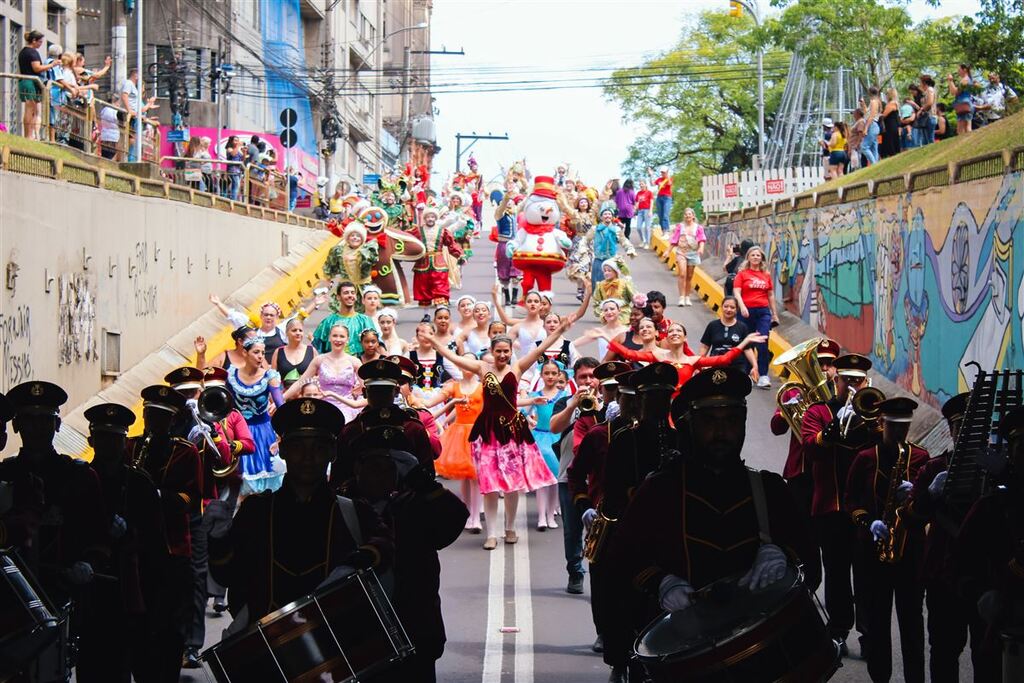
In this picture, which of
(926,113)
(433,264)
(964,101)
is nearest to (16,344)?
(433,264)

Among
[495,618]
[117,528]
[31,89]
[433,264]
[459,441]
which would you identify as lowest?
[495,618]

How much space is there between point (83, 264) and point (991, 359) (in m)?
10.8

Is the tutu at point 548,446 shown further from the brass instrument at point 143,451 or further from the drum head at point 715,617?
the drum head at point 715,617

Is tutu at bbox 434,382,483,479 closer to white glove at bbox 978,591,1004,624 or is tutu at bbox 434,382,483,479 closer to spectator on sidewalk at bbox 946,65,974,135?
white glove at bbox 978,591,1004,624

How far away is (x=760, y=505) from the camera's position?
6523 mm

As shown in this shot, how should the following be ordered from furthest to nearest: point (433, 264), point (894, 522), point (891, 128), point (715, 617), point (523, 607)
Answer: point (891, 128) < point (433, 264) < point (523, 607) < point (894, 522) < point (715, 617)

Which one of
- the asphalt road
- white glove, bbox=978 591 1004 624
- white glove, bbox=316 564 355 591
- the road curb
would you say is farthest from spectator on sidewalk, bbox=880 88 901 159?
white glove, bbox=316 564 355 591

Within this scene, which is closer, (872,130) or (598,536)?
(598,536)

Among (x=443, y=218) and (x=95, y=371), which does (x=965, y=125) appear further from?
(x=95, y=371)

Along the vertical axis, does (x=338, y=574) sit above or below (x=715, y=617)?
above

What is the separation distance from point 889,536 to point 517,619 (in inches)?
134

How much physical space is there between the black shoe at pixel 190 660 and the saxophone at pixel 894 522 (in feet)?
13.8

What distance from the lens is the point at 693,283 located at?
112 feet

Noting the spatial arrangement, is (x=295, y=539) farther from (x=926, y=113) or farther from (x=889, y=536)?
(x=926, y=113)
